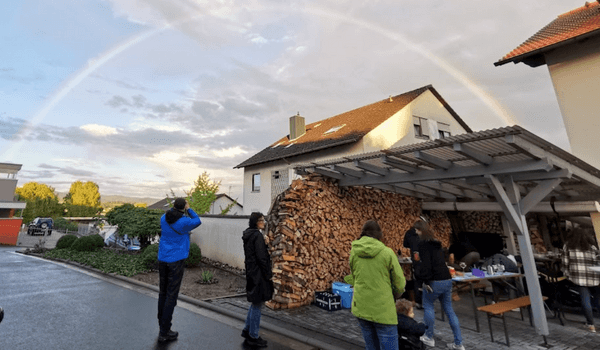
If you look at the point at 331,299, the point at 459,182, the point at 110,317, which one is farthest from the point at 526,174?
the point at 110,317

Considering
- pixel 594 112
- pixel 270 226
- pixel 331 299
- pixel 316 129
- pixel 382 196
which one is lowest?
pixel 331 299

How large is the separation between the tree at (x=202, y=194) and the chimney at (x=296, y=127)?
752 cm

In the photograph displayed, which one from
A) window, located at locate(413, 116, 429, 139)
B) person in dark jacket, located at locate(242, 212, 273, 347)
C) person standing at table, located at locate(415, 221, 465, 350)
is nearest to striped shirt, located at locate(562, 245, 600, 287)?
person standing at table, located at locate(415, 221, 465, 350)

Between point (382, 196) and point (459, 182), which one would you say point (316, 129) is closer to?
point (382, 196)

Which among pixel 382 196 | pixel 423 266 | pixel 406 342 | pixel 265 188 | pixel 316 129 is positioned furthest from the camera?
pixel 316 129

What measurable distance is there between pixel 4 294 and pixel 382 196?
33.2 feet

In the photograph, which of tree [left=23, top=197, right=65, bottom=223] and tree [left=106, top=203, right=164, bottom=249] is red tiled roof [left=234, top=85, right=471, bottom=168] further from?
tree [left=23, top=197, right=65, bottom=223]

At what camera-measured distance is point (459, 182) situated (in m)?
7.16

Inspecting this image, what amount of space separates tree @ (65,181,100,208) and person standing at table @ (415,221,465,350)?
74102 mm

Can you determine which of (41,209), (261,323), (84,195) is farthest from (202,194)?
(84,195)

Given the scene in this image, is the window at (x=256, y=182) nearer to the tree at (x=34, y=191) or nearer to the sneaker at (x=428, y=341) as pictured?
the sneaker at (x=428, y=341)

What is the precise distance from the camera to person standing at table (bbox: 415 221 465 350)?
14.0 ft

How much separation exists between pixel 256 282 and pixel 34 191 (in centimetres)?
8114

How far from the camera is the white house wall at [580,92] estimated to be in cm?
896
